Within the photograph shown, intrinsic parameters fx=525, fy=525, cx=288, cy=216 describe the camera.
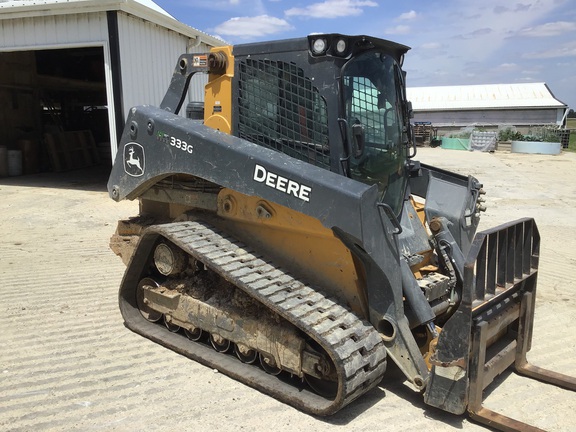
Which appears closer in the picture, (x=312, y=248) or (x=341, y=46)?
(x=341, y=46)

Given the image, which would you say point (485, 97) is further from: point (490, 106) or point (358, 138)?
point (358, 138)

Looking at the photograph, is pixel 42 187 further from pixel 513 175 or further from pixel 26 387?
pixel 513 175

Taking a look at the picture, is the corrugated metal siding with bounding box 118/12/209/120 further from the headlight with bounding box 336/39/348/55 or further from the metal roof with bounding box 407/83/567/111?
the metal roof with bounding box 407/83/567/111

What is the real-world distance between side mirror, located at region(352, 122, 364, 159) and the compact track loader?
11 millimetres

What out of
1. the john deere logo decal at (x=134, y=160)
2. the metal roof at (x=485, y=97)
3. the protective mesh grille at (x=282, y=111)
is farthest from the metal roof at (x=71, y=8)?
the metal roof at (x=485, y=97)

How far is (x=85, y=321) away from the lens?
4.54m

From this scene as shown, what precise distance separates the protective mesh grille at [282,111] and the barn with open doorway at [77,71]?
795 cm

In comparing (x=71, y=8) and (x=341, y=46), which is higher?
(x=71, y=8)

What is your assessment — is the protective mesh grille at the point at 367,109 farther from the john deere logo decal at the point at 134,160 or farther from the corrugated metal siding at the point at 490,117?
Result: the corrugated metal siding at the point at 490,117

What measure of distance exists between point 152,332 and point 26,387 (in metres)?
0.98

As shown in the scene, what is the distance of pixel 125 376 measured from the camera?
3.59 meters

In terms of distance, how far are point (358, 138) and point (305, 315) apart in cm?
118

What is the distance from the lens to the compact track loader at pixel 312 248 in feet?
9.92

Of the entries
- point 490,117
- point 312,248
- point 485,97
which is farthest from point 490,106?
point 312,248
